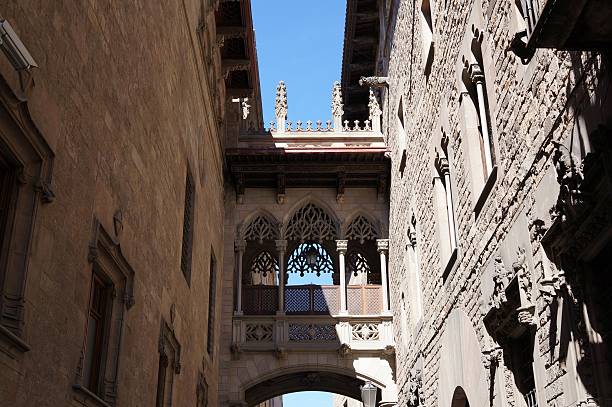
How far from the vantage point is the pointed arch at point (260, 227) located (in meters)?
20.1

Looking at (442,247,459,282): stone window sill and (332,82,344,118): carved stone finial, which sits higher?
(332,82,344,118): carved stone finial

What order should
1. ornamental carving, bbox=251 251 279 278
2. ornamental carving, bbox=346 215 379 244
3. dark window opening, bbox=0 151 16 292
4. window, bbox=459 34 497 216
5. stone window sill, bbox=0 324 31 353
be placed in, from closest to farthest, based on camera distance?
stone window sill, bbox=0 324 31 353, dark window opening, bbox=0 151 16 292, window, bbox=459 34 497 216, ornamental carving, bbox=346 215 379 244, ornamental carving, bbox=251 251 279 278

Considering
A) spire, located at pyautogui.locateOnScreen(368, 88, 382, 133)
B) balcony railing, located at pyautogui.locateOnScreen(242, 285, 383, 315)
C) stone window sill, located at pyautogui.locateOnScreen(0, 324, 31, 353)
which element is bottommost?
stone window sill, located at pyautogui.locateOnScreen(0, 324, 31, 353)

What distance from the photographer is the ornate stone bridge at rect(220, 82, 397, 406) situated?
18766 mm

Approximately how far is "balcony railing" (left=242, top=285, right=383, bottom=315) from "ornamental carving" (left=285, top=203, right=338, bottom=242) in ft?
4.57

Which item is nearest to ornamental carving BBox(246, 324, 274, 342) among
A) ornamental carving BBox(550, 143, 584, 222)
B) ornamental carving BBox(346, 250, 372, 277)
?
ornamental carving BBox(346, 250, 372, 277)

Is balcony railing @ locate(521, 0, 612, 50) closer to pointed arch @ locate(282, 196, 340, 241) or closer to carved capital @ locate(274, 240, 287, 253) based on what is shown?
carved capital @ locate(274, 240, 287, 253)

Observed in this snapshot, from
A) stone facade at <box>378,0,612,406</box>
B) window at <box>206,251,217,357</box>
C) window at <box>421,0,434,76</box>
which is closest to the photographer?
stone facade at <box>378,0,612,406</box>

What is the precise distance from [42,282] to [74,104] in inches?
70.4

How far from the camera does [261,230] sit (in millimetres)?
20188

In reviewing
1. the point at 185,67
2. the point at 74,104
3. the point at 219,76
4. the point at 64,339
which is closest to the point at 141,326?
the point at 64,339

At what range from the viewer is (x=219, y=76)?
19062 mm

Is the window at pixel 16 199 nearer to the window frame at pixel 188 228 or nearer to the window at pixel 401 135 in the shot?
the window frame at pixel 188 228

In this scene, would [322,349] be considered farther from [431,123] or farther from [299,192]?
[431,123]
